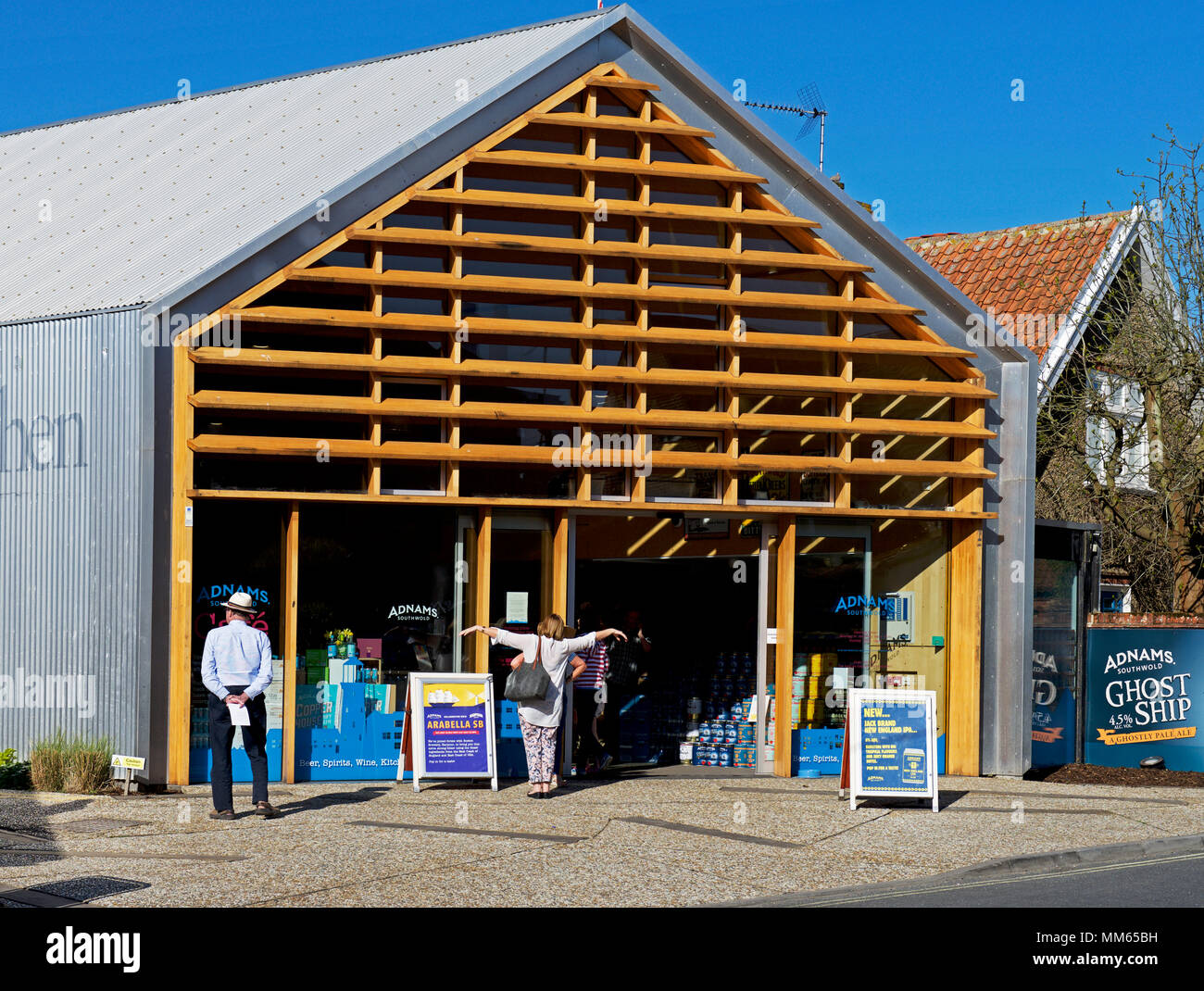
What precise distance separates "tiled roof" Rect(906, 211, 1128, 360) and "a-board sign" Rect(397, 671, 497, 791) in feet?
41.0

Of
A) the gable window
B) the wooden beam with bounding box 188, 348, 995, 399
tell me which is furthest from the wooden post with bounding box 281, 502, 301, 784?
the gable window

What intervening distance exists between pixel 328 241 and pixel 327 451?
6.58ft

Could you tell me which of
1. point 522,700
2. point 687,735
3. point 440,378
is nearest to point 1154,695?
point 687,735

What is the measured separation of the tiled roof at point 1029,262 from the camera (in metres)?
24.0

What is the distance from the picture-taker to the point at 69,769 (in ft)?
43.4

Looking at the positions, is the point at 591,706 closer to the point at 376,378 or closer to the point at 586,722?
the point at 586,722

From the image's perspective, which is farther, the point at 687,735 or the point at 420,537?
the point at 687,735

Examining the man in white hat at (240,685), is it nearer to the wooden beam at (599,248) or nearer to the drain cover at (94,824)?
the drain cover at (94,824)

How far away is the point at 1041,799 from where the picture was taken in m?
14.1

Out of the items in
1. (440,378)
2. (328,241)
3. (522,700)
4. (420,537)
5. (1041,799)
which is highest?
(328,241)

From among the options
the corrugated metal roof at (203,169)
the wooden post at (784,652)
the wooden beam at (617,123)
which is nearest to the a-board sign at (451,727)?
the wooden post at (784,652)

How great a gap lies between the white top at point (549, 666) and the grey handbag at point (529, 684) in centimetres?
6

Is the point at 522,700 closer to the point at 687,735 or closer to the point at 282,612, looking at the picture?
the point at 282,612
